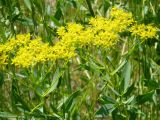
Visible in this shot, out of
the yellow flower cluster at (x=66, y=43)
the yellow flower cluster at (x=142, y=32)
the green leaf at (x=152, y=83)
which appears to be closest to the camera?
the yellow flower cluster at (x=66, y=43)

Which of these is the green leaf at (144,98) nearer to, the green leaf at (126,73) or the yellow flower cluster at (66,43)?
the green leaf at (126,73)

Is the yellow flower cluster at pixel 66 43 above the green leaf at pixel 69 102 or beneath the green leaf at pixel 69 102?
above

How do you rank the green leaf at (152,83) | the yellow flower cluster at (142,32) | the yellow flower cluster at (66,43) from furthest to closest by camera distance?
the green leaf at (152,83) → the yellow flower cluster at (142,32) → the yellow flower cluster at (66,43)

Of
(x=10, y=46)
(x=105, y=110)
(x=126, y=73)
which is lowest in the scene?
(x=105, y=110)

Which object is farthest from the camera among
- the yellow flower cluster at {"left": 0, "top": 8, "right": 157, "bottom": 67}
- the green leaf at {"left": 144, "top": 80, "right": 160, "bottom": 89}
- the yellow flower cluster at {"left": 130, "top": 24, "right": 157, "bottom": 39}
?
the green leaf at {"left": 144, "top": 80, "right": 160, "bottom": 89}

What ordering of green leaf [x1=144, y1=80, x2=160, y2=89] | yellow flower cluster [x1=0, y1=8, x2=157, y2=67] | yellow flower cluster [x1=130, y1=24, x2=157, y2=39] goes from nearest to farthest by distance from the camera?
yellow flower cluster [x1=0, y1=8, x2=157, y2=67] < yellow flower cluster [x1=130, y1=24, x2=157, y2=39] < green leaf [x1=144, y1=80, x2=160, y2=89]

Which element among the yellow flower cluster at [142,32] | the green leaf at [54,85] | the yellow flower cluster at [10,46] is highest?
the yellow flower cluster at [142,32]

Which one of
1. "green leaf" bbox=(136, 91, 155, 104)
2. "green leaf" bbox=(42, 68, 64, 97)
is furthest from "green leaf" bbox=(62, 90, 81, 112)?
"green leaf" bbox=(136, 91, 155, 104)

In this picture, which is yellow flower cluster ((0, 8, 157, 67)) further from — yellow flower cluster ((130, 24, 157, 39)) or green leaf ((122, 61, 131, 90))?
green leaf ((122, 61, 131, 90))

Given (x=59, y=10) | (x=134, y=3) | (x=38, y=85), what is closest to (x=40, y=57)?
(x=38, y=85)

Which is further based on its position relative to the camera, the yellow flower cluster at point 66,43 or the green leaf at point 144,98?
the green leaf at point 144,98

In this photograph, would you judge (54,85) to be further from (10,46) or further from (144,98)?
(144,98)

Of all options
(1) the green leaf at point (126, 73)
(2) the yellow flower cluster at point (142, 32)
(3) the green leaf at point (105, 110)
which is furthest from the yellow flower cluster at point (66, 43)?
(3) the green leaf at point (105, 110)

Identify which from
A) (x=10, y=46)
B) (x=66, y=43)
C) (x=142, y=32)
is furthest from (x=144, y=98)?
(x=10, y=46)
